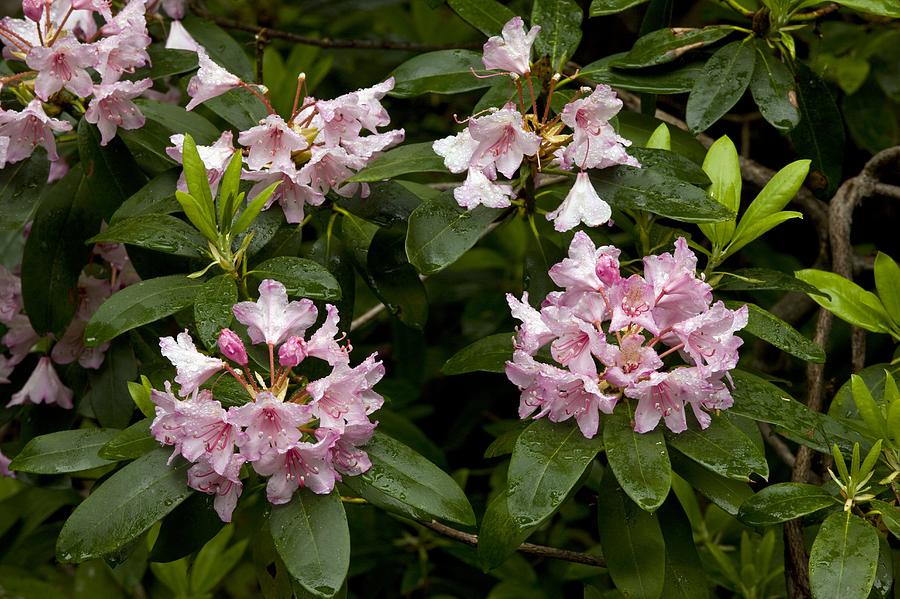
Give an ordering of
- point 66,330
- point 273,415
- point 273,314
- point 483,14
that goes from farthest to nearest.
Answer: point 66,330 < point 483,14 < point 273,314 < point 273,415

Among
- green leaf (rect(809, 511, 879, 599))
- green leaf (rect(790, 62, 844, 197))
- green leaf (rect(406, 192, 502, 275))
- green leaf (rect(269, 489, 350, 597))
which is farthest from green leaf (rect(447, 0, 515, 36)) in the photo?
green leaf (rect(809, 511, 879, 599))

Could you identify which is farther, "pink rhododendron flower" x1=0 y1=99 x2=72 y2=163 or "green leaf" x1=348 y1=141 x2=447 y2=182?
"pink rhododendron flower" x1=0 y1=99 x2=72 y2=163

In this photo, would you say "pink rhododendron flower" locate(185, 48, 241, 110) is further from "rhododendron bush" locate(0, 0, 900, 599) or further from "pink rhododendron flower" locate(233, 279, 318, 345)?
"pink rhododendron flower" locate(233, 279, 318, 345)

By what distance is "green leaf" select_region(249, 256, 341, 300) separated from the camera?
53.0 inches

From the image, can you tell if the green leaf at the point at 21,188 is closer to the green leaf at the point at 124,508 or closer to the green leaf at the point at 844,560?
the green leaf at the point at 124,508

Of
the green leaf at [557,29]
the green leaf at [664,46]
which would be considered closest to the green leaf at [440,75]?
the green leaf at [557,29]

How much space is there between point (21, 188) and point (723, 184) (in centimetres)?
118

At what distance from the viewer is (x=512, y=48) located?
1.42 m

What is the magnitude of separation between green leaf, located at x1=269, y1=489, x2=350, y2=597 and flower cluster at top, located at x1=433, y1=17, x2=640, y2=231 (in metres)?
0.45

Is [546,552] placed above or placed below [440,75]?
below

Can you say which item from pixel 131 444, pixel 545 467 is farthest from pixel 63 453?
pixel 545 467

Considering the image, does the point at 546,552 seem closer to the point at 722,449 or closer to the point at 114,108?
the point at 722,449

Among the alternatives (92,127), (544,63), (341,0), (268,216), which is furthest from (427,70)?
(341,0)

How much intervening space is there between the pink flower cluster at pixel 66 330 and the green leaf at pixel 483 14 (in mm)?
771
